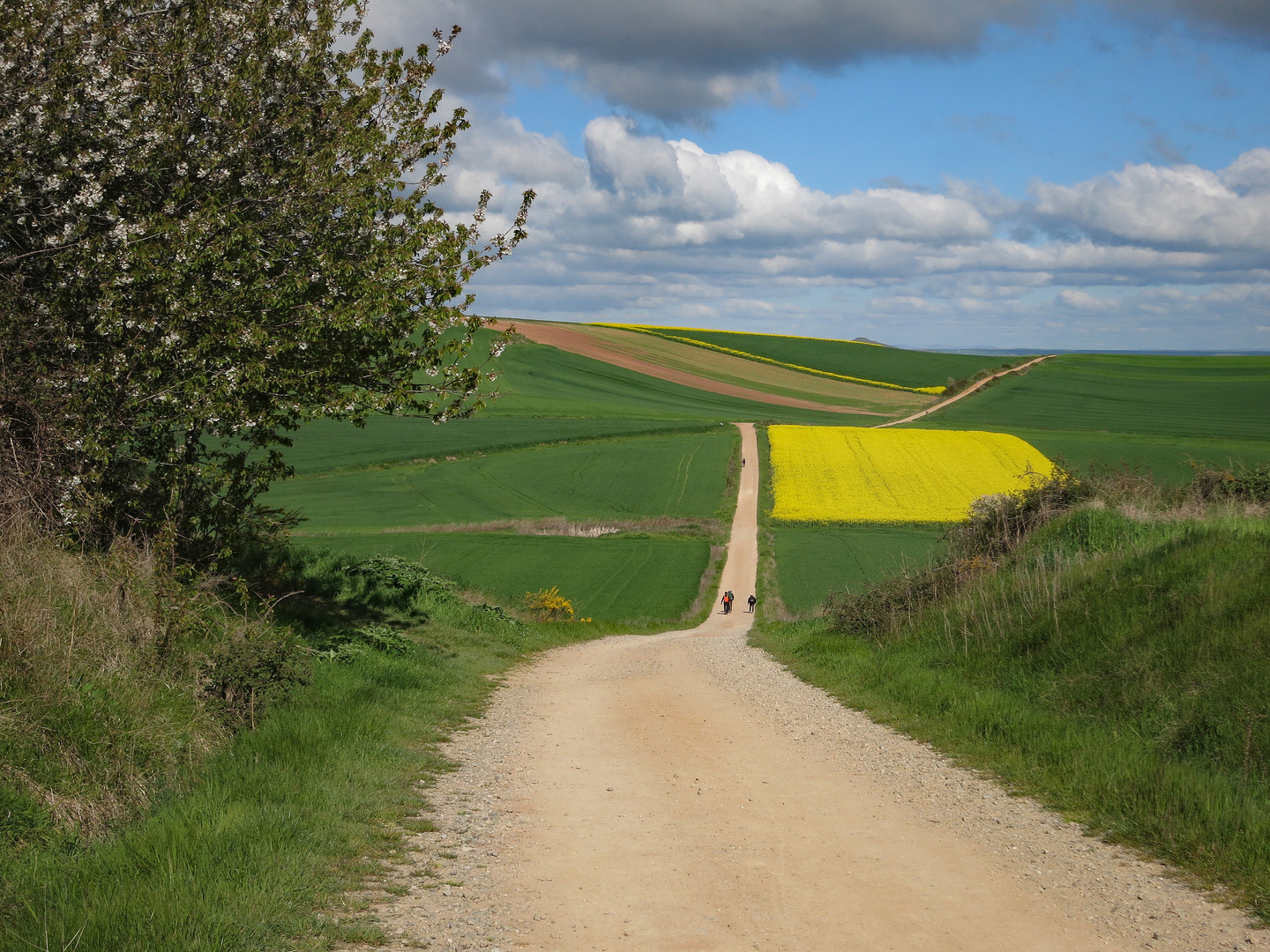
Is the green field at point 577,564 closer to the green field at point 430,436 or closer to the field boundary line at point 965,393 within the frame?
the green field at point 430,436

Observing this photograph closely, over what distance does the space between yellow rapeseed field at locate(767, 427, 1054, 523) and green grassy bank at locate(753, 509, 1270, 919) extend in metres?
37.5

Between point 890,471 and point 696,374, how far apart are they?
5110 cm

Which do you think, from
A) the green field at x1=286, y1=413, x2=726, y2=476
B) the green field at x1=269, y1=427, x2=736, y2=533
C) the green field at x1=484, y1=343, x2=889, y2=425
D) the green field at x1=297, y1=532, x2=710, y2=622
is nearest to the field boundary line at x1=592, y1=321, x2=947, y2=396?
the green field at x1=484, y1=343, x2=889, y2=425

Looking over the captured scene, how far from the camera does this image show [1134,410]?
92.4 metres

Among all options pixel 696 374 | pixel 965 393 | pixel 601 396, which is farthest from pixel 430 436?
pixel 965 393

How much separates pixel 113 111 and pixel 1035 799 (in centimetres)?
1218

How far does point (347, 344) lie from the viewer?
44.1 feet

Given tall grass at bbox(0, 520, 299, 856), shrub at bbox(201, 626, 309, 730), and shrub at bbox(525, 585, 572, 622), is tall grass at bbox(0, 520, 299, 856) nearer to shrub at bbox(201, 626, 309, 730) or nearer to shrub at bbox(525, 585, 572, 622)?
shrub at bbox(201, 626, 309, 730)

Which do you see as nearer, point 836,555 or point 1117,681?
point 1117,681

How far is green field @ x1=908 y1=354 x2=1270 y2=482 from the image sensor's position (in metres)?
70.0

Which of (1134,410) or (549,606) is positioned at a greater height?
(1134,410)

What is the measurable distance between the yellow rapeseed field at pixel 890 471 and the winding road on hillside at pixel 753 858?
43213 mm

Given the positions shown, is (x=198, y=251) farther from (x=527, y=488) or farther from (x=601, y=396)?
(x=601, y=396)

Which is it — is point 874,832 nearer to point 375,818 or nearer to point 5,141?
point 375,818
